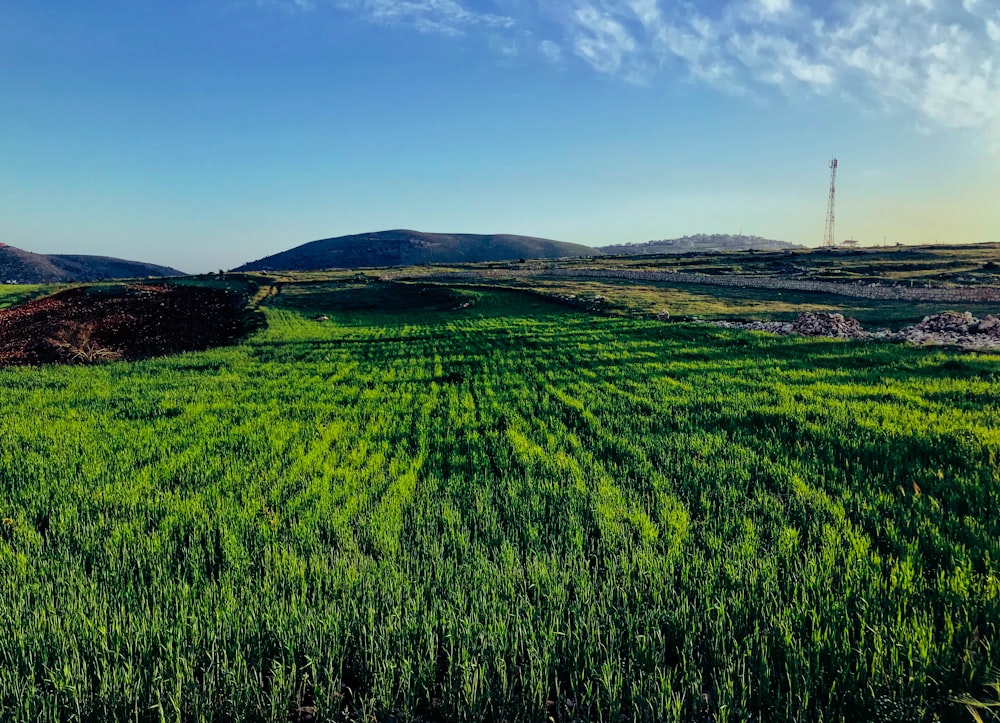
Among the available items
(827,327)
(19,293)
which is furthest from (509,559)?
(19,293)

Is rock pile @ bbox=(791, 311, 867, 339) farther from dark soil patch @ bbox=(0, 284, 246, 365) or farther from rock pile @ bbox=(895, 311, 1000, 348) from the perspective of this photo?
dark soil patch @ bbox=(0, 284, 246, 365)

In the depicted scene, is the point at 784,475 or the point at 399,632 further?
the point at 784,475

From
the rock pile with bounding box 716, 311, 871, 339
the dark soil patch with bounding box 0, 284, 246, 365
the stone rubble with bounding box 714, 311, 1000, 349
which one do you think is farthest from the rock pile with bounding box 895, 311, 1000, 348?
the dark soil patch with bounding box 0, 284, 246, 365

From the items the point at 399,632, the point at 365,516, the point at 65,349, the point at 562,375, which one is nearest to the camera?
the point at 399,632

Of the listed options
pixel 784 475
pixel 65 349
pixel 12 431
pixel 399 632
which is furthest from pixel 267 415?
pixel 65 349

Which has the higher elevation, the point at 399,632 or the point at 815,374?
the point at 815,374

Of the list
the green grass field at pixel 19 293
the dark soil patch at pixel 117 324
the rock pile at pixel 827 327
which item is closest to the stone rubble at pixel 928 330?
the rock pile at pixel 827 327

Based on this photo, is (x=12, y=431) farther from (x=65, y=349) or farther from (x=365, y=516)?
(x=65, y=349)
